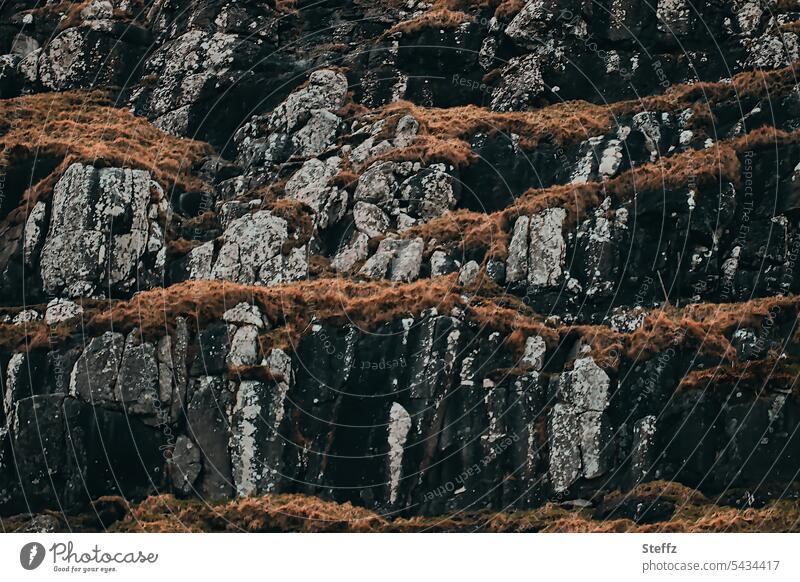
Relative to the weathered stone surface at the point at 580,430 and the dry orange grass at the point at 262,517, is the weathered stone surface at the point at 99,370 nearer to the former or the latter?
the dry orange grass at the point at 262,517

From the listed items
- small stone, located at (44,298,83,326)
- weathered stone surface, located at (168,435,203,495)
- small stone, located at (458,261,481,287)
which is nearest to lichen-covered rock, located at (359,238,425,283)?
small stone, located at (458,261,481,287)

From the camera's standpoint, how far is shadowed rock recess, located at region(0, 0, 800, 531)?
5631 centimetres

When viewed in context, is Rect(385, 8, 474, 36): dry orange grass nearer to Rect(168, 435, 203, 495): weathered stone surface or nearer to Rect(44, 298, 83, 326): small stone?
Rect(44, 298, 83, 326): small stone

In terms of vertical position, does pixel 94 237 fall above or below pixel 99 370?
above

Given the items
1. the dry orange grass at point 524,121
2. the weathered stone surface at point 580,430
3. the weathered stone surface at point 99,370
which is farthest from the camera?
the dry orange grass at point 524,121

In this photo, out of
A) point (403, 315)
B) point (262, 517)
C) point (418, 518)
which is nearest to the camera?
point (418, 518)

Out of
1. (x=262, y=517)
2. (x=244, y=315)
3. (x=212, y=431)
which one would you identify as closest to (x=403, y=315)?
(x=244, y=315)

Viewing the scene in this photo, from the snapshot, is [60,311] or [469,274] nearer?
[469,274]

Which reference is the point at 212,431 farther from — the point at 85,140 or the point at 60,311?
the point at 85,140
